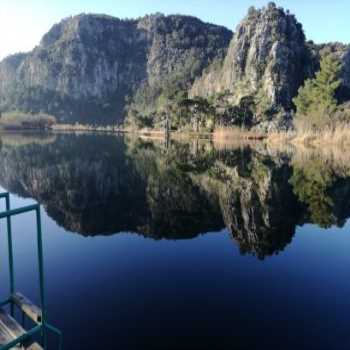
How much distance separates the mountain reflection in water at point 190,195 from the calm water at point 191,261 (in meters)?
0.08

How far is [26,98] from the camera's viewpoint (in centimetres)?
18375

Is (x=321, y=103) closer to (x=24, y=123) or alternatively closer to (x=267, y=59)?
(x=267, y=59)

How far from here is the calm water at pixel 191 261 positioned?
6480 mm

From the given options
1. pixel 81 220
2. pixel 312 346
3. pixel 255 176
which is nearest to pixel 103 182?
pixel 81 220

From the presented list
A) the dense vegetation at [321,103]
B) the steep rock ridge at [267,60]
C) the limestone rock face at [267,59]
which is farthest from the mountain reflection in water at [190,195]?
the limestone rock face at [267,59]

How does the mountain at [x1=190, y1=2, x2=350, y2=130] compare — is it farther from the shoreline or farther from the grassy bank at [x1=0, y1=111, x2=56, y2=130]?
the grassy bank at [x1=0, y1=111, x2=56, y2=130]

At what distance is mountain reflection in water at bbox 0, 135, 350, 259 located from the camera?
43.1ft

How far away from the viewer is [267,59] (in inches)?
3789

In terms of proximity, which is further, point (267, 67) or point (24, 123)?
point (24, 123)

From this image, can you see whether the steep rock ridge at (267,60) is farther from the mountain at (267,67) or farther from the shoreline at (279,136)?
the shoreline at (279,136)

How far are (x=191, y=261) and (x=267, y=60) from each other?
94613 millimetres

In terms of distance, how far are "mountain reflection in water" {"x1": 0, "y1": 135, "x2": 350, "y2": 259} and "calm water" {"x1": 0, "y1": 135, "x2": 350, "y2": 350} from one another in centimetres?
8

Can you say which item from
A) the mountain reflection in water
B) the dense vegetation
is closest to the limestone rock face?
the dense vegetation

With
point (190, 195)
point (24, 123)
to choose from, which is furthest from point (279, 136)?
point (24, 123)
